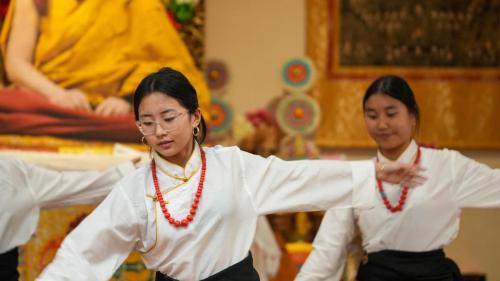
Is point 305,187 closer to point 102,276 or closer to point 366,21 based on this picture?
point 102,276

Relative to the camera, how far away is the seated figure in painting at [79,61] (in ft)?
13.1

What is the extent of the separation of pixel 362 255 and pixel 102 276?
1119mm

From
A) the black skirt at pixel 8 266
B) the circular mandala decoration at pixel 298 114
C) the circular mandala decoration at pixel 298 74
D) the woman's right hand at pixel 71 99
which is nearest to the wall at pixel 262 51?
the circular mandala decoration at pixel 298 74

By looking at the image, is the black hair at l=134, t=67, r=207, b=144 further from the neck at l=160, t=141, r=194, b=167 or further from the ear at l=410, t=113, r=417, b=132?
the ear at l=410, t=113, r=417, b=132

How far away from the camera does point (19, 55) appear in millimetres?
4031

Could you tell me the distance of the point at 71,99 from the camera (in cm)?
405

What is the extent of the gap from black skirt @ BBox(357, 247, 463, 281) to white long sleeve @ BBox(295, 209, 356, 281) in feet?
0.43

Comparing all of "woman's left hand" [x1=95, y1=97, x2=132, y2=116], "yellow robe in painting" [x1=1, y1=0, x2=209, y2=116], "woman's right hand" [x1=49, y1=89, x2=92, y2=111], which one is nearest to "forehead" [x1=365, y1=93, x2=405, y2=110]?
"yellow robe in painting" [x1=1, y1=0, x2=209, y2=116]

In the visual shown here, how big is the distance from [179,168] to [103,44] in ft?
7.12

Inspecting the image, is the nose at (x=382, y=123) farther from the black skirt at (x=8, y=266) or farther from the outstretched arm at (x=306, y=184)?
the black skirt at (x=8, y=266)

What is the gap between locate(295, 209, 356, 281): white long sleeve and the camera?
260 centimetres

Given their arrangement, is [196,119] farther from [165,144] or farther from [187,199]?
[187,199]

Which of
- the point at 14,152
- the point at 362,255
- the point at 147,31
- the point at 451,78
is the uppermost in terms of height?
the point at 147,31

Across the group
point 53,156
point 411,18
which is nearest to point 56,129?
point 53,156
